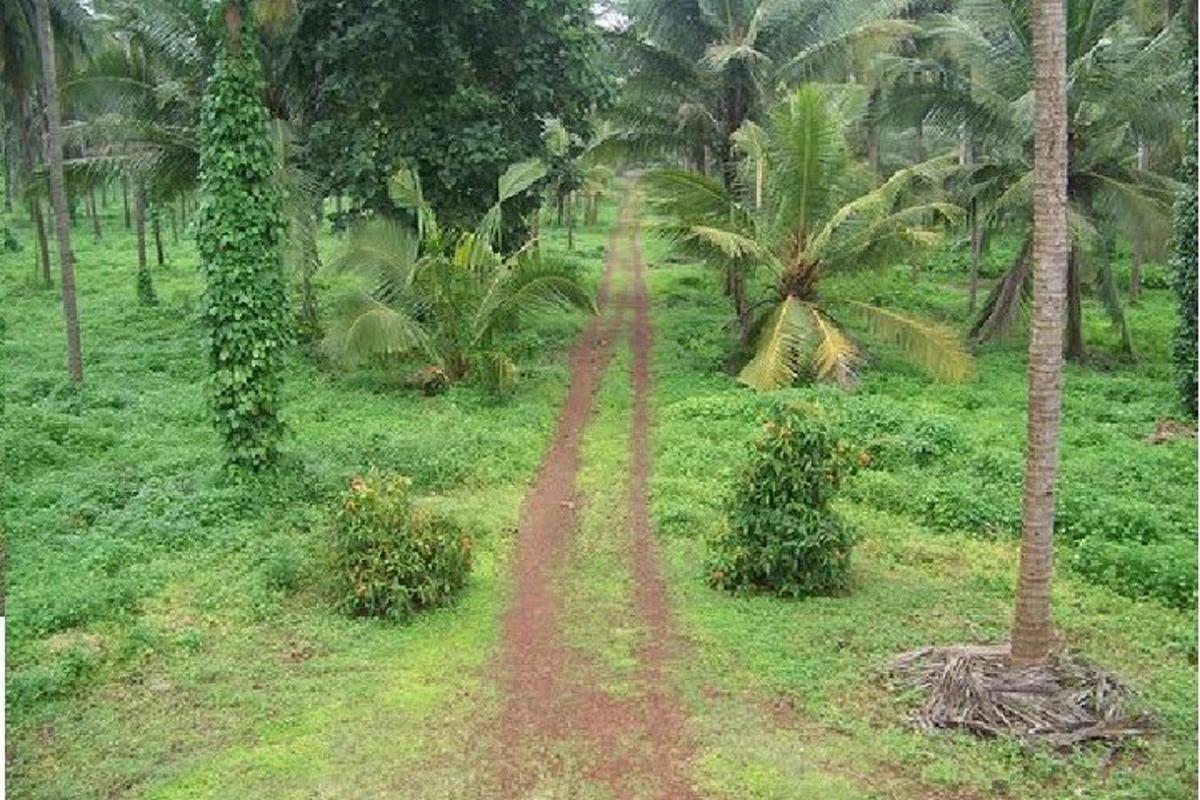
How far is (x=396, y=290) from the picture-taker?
17234mm

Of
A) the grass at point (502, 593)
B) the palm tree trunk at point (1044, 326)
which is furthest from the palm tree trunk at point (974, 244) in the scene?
the palm tree trunk at point (1044, 326)

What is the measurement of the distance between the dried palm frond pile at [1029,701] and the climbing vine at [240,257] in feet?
23.8

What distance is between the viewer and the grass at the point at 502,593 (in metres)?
7.12

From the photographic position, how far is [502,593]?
393 inches

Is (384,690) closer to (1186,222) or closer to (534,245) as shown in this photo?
(534,245)

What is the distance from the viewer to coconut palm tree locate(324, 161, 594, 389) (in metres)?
16.0

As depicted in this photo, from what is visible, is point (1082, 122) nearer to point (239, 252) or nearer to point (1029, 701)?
point (239, 252)

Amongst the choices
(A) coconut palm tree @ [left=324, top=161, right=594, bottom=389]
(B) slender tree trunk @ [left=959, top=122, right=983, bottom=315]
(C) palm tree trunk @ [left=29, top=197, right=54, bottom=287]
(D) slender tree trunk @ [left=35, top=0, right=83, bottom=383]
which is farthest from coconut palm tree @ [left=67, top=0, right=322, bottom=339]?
(B) slender tree trunk @ [left=959, top=122, right=983, bottom=315]

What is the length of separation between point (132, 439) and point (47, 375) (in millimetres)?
4785

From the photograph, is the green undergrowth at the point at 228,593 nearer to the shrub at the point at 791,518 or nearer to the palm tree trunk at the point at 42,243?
the shrub at the point at 791,518

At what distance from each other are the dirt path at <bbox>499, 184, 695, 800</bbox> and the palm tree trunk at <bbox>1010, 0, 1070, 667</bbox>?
237cm

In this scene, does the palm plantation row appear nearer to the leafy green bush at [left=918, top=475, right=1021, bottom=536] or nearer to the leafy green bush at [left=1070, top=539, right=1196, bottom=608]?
the leafy green bush at [left=918, top=475, right=1021, bottom=536]

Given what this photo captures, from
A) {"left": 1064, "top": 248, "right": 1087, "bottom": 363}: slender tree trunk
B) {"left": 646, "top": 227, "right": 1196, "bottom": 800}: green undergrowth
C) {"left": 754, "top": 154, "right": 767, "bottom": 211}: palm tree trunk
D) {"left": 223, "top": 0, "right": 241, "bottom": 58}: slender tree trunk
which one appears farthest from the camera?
{"left": 1064, "top": 248, "right": 1087, "bottom": 363}: slender tree trunk

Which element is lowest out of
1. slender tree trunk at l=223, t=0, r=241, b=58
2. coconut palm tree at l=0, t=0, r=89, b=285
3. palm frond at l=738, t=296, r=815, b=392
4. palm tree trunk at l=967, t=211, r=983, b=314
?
palm frond at l=738, t=296, r=815, b=392
